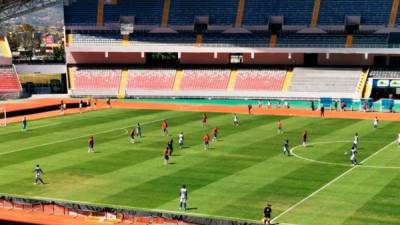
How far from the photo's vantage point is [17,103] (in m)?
82.7

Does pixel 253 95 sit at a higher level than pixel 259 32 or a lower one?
lower

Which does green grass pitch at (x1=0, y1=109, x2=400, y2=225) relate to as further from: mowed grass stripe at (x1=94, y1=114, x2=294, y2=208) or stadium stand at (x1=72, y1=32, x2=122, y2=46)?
stadium stand at (x1=72, y1=32, x2=122, y2=46)

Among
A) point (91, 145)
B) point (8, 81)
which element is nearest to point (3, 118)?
point (91, 145)

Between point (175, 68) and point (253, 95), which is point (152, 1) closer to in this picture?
point (175, 68)

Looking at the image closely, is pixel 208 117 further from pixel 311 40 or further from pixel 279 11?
pixel 279 11

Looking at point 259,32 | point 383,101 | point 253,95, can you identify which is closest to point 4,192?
point 383,101

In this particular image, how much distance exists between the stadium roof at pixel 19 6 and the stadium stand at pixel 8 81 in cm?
1242

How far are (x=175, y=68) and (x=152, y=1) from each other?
1000 centimetres

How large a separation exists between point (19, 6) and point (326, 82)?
3706 cm

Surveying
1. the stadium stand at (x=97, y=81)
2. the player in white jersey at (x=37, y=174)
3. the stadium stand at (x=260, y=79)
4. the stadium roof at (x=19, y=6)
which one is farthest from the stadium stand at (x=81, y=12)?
the player in white jersey at (x=37, y=174)

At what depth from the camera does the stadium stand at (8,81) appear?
88.9m

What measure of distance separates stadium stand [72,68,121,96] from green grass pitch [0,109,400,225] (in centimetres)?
3112

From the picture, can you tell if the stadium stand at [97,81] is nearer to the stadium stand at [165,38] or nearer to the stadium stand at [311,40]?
the stadium stand at [165,38]

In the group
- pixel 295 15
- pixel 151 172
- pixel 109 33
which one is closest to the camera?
pixel 151 172
